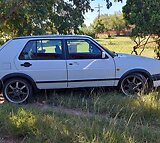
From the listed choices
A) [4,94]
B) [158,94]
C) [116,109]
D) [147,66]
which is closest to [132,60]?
[147,66]

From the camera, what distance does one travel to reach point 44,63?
24.0 ft

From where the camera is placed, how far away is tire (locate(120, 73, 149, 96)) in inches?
297

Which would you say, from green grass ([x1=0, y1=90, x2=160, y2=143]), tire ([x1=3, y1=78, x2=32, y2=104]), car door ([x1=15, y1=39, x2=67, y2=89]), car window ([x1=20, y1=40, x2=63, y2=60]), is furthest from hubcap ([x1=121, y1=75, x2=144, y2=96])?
tire ([x1=3, y1=78, x2=32, y2=104])

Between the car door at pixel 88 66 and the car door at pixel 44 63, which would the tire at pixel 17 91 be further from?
the car door at pixel 88 66

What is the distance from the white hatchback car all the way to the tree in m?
2.40

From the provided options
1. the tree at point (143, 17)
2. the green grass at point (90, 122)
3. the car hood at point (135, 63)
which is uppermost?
the tree at point (143, 17)

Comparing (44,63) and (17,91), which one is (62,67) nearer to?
(44,63)

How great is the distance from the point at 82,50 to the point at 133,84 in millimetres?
1502

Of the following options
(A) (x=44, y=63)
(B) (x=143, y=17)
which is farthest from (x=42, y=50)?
(B) (x=143, y=17)

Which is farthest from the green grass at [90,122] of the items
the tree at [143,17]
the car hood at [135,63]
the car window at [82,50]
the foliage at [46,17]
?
the foliage at [46,17]

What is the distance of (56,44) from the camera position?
746 cm

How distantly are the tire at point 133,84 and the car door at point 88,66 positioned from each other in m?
0.32

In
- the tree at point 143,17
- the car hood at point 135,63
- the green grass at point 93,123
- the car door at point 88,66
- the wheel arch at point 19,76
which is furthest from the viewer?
the tree at point 143,17

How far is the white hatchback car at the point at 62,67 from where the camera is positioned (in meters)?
7.27
